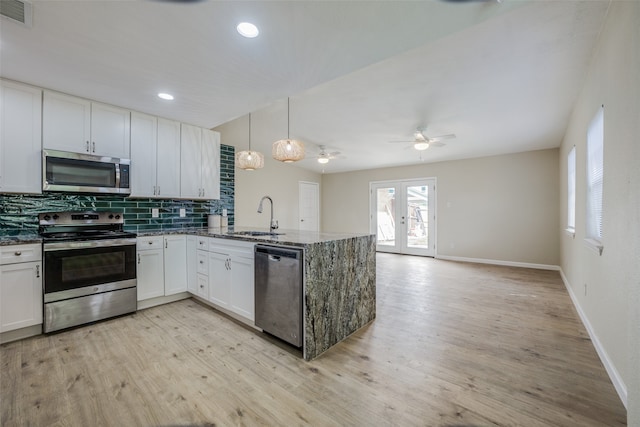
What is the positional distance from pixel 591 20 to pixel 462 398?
2.97 m

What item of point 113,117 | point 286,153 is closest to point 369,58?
point 286,153

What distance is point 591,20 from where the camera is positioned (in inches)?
86.8

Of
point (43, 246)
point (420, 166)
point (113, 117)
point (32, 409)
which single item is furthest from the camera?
point (420, 166)

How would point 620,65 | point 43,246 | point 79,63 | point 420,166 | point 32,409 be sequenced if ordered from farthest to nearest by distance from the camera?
1. point 420,166
2. point 43,246
3. point 79,63
4. point 620,65
5. point 32,409

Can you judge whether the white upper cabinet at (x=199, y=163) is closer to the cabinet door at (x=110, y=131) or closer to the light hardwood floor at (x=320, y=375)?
the cabinet door at (x=110, y=131)

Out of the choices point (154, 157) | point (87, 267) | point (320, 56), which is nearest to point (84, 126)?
point (154, 157)

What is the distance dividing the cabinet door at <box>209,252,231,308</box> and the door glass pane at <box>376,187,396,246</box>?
5.35 meters

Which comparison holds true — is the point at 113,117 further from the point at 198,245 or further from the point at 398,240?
the point at 398,240

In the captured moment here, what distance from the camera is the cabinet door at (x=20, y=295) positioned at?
247 cm

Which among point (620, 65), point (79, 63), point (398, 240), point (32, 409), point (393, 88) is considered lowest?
point (32, 409)

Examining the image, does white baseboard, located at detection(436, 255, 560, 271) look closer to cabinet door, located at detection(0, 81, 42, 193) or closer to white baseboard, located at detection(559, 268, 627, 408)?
white baseboard, located at detection(559, 268, 627, 408)

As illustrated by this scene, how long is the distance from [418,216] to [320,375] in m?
5.70

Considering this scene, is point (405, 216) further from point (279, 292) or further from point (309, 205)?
point (279, 292)

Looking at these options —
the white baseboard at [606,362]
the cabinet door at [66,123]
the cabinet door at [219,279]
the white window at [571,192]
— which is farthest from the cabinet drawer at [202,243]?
the white window at [571,192]
